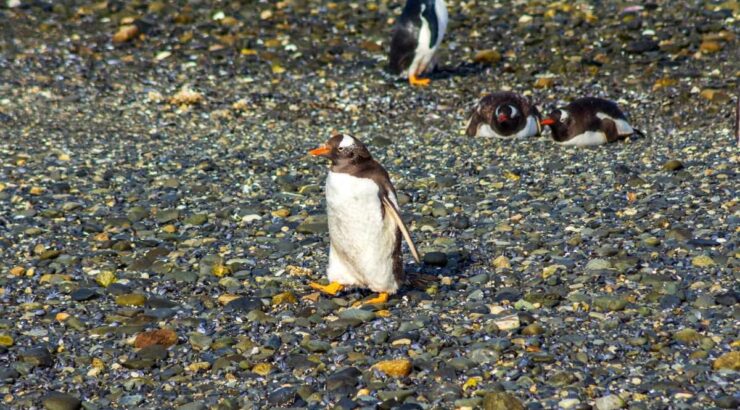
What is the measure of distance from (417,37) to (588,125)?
2689mm

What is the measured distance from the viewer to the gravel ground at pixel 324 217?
4492 mm

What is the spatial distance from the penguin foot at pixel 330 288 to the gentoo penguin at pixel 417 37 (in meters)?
5.81

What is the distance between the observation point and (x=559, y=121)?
885 centimetres

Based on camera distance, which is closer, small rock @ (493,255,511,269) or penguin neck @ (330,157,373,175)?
penguin neck @ (330,157,373,175)

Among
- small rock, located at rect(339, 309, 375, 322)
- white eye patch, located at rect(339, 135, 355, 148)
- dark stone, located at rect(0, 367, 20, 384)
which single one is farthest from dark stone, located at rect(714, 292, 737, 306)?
dark stone, located at rect(0, 367, 20, 384)

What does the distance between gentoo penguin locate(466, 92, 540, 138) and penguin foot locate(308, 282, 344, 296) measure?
3842mm

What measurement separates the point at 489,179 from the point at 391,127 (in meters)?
2.37

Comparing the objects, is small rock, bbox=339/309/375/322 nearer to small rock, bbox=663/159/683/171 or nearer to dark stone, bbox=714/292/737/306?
dark stone, bbox=714/292/737/306

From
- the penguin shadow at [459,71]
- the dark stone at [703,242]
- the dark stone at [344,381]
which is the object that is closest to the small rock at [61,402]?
the dark stone at [344,381]

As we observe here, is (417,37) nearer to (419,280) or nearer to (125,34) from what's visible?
(125,34)

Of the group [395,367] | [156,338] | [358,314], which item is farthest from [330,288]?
[395,367]

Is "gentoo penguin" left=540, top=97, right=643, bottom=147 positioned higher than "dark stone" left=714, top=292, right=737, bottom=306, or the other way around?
"gentoo penguin" left=540, top=97, right=643, bottom=147

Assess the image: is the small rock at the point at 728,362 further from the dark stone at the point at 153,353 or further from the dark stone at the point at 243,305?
the dark stone at the point at 153,353

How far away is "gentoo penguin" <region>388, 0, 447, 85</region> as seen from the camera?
10898mm
